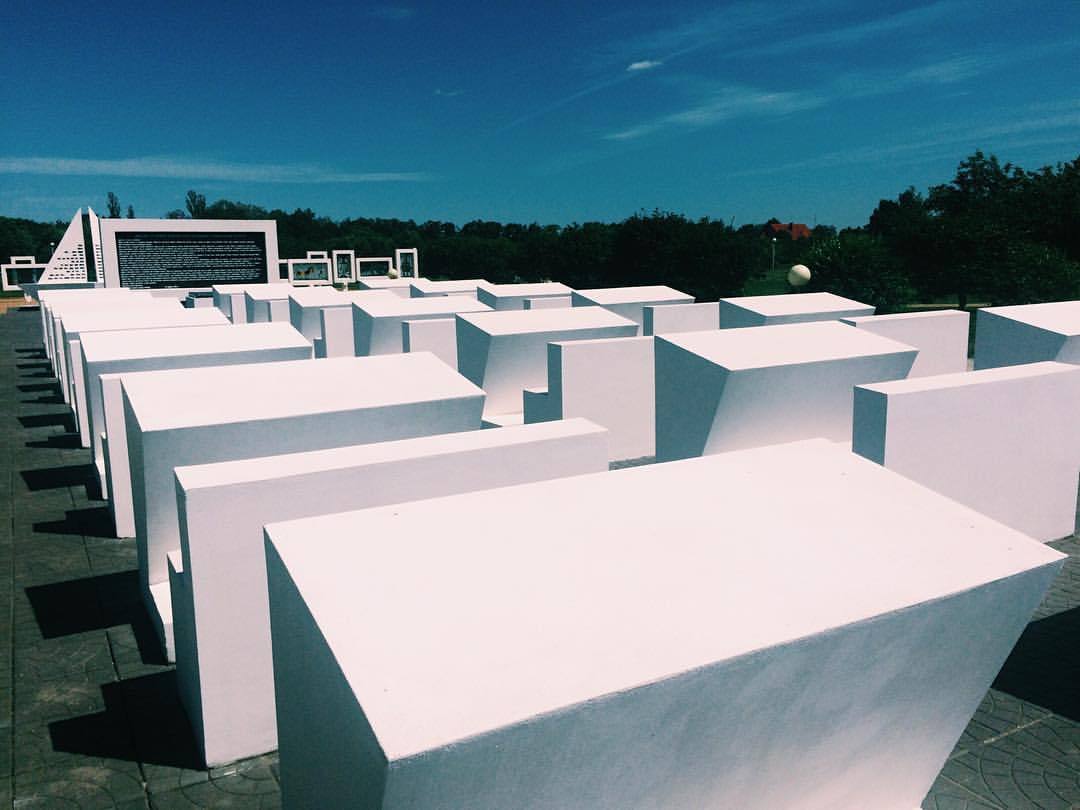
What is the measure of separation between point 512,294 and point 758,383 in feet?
Result: 43.4

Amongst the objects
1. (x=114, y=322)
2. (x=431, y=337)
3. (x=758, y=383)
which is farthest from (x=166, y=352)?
(x=758, y=383)

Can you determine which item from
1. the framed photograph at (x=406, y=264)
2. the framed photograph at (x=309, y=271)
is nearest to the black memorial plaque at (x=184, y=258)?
the framed photograph at (x=309, y=271)

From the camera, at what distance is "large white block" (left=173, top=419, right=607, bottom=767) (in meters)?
4.70

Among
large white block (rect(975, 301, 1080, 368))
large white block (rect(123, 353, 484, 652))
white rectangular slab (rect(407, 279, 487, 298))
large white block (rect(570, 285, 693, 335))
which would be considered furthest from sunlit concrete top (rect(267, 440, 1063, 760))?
white rectangular slab (rect(407, 279, 487, 298))

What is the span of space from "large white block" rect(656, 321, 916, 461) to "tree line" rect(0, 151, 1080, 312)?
54.7 ft

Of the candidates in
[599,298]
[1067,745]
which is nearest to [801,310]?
[599,298]

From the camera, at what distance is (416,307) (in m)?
16.5

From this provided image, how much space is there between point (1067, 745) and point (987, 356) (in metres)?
6.31

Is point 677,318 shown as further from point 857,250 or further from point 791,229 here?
point 791,229

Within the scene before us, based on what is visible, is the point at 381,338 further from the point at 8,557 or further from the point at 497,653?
the point at 497,653

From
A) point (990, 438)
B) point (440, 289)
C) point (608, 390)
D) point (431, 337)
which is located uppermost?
point (440, 289)

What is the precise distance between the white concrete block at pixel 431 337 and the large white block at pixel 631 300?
4312 millimetres

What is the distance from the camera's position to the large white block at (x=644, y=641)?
235cm

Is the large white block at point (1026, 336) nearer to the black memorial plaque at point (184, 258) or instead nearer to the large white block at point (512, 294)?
the large white block at point (512, 294)
